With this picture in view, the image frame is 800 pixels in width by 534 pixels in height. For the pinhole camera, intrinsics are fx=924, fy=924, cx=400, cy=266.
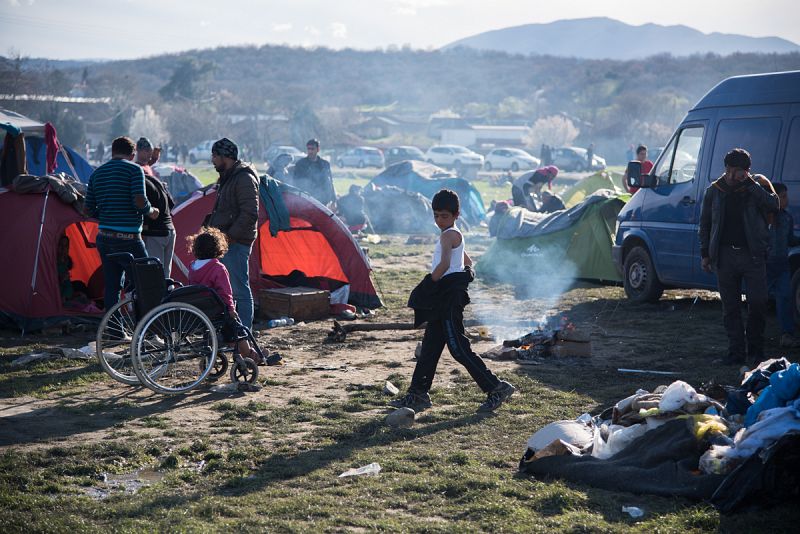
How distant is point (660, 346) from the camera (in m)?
9.12

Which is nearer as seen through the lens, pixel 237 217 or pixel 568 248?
pixel 237 217

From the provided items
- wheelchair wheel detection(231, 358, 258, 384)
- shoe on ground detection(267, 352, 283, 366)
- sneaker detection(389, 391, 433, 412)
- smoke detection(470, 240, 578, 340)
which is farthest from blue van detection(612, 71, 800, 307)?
wheelchair wheel detection(231, 358, 258, 384)

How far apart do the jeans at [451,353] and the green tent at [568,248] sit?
22.6ft

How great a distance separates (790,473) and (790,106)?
234 inches

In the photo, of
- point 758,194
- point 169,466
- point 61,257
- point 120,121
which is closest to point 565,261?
point 758,194

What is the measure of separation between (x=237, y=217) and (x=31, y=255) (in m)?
2.66

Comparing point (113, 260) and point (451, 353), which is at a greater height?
point (113, 260)

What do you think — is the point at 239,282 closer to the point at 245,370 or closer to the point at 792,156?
the point at 245,370

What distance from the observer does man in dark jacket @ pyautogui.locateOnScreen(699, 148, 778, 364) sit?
7.67 meters

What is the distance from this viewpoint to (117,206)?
8133mm

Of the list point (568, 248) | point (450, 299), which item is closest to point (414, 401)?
point (450, 299)

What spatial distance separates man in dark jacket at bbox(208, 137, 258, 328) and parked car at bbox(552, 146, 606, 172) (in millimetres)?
45856

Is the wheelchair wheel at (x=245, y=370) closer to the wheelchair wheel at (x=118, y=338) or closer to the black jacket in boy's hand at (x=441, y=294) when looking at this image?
the wheelchair wheel at (x=118, y=338)

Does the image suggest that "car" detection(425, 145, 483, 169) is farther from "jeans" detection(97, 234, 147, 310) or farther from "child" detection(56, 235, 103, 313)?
"jeans" detection(97, 234, 147, 310)
